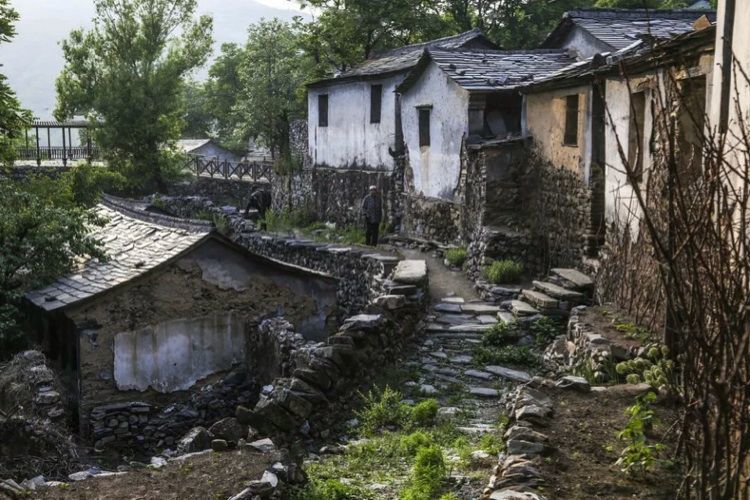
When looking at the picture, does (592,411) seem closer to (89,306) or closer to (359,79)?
(89,306)

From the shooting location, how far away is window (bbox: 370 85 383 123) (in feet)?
84.6

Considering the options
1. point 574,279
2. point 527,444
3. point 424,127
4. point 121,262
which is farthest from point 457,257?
point 527,444

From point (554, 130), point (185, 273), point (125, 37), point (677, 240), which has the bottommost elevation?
point (185, 273)

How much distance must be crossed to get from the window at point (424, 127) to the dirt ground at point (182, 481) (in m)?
14.6

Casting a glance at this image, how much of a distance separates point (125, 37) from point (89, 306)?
26.1 m

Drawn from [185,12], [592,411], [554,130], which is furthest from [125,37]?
[592,411]

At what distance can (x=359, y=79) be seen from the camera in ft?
86.8

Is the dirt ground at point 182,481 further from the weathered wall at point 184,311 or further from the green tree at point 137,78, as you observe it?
the green tree at point 137,78

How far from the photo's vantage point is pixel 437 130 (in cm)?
2034

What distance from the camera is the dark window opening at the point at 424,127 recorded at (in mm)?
21172

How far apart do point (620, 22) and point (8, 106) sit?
47.8 ft

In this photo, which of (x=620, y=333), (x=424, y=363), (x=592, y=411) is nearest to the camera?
(x=592, y=411)

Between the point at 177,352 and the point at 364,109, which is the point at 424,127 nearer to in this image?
the point at 364,109

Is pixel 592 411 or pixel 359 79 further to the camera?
pixel 359 79
